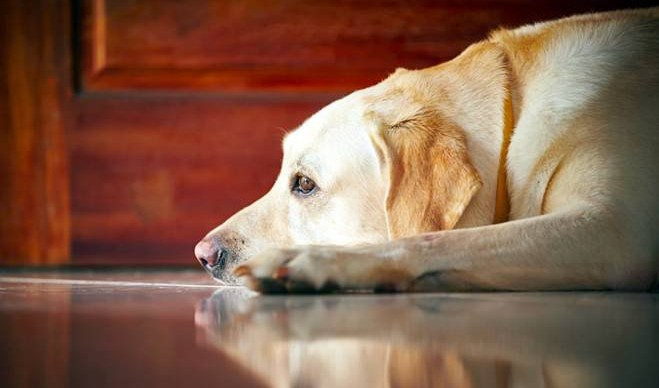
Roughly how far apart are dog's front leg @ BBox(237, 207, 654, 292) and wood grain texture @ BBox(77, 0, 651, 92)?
180 cm

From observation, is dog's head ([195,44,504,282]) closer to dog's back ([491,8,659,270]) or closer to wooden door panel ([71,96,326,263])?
dog's back ([491,8,659,270])

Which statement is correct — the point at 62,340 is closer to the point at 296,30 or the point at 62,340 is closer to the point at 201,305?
the point at 201,305

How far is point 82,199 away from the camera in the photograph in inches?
127

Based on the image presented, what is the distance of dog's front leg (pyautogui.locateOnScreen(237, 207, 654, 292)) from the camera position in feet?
4.77

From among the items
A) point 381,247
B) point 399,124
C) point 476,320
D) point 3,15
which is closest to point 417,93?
point 399,124

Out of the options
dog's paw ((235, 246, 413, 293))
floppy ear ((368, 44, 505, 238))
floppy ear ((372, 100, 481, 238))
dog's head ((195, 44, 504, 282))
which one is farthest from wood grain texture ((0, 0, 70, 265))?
dog's paw ((235, 246, 413, 293))

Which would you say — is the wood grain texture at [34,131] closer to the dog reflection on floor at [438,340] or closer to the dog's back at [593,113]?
the dog's back at [593,113]

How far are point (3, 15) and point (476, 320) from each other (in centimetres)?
260

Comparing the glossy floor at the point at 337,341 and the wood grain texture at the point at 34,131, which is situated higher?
the wood grain texture at the point at 34,131

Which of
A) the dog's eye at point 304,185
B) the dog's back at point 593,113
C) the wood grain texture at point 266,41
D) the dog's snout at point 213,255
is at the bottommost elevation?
the dog's snout at point 213,255

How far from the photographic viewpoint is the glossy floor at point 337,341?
73 cm

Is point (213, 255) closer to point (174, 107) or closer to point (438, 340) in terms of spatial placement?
point (438, 340)

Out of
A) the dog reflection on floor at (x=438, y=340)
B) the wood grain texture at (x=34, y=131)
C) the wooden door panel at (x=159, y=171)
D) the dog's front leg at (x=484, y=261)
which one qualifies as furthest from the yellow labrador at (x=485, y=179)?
the wood grain texture at (x=34, y=131)

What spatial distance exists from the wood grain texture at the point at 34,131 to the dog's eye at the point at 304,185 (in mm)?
1399
